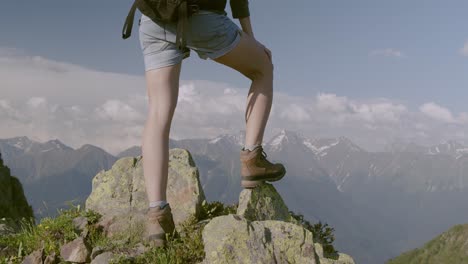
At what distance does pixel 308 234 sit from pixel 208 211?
2.16m

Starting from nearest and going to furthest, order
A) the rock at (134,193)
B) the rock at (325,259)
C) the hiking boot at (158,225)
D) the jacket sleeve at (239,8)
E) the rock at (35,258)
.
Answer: the rock at (325,259)
the hiking boot at (158,225)
the rock at (35,258)
the jacket sleeve at (239,8)
the rock at (134,193)

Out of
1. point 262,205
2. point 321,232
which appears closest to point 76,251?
point 262,205

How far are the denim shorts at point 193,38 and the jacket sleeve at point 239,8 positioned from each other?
69 cm

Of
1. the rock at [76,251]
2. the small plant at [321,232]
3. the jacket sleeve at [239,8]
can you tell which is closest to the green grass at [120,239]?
the small plant at [321,232]

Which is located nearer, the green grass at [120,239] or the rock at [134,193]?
the green grass at [120,239]

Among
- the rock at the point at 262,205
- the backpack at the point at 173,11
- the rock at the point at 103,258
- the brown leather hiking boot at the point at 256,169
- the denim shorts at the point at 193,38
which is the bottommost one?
the rock at the point at 103,258

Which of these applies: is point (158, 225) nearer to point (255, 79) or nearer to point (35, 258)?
point (35, 258)

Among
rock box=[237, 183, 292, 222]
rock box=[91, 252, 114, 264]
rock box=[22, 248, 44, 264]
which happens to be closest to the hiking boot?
rock box=[91, 252, 114, 264]

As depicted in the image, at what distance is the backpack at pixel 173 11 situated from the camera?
17.7 feet

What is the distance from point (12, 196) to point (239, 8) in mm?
34522

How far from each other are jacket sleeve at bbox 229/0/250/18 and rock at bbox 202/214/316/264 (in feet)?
9.34

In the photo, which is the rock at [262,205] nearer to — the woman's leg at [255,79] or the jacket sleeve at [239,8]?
the woman's leg at [255,79]

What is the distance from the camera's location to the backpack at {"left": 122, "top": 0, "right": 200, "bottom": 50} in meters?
5.39

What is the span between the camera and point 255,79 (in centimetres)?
647
